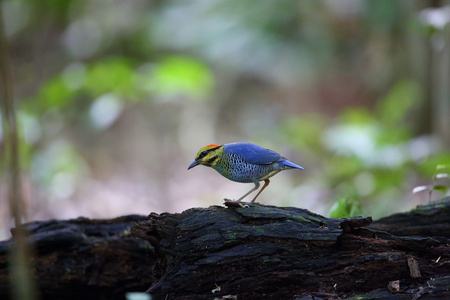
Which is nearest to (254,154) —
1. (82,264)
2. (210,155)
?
(210,155)

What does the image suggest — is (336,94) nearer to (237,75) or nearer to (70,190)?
(237,75)

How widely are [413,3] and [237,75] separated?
5891 millimetres

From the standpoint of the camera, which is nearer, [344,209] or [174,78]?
[344,209]

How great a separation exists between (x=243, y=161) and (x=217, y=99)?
32.5 feet

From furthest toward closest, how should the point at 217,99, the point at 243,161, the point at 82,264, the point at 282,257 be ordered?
the point at 217,99 < the point at 82,264 < the point at 243,161 < the point at 282,257

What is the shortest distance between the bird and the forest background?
2601 millimetres

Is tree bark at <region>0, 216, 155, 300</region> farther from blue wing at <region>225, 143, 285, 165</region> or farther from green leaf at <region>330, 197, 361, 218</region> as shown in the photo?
green leaf at <region>330, 197, 361, 218</region>

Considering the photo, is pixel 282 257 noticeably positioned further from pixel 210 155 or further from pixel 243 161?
pixel 210 155

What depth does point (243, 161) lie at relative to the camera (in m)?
3.87

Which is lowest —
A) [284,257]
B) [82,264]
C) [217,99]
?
[284,257]

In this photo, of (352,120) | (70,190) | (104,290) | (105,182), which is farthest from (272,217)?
(105,182)

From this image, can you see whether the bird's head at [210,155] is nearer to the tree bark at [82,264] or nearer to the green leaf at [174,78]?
the tree bark at [82,264]

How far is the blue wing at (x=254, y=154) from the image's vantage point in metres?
3.87

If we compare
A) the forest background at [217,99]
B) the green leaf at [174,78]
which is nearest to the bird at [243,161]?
the forest background at [217,99]
